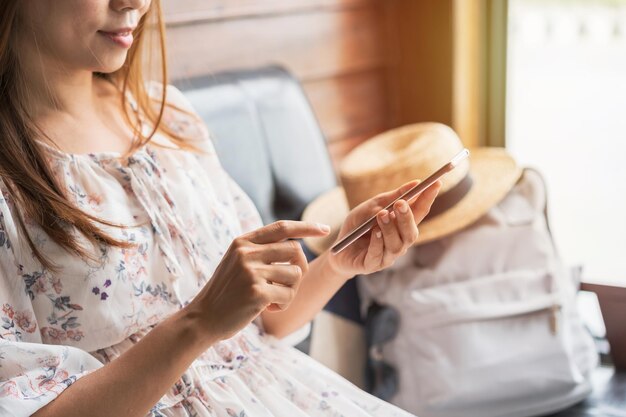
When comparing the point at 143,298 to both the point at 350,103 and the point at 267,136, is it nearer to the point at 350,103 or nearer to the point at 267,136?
the point at 267,136

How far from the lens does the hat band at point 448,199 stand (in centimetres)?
153

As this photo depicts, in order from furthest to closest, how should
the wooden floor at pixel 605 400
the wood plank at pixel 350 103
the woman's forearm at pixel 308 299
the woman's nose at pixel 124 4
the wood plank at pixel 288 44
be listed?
the wood plank at pixel 350 103
the wood plank at pixel 288 44
the wooden floor at pixel 605 400
the woman's forearm at pixel 308 299
the woman's nose at pixel 124 4

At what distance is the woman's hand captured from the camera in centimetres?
96

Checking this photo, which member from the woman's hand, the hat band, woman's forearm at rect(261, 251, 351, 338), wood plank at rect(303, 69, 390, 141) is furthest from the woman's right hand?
wood plank at rect(303, 69, 390, 141)

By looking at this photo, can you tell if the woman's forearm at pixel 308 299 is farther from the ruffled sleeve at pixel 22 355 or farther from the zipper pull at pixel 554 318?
the zipper pull at pixel 554 318

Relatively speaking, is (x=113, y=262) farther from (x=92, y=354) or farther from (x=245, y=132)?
(x=245, y=132)

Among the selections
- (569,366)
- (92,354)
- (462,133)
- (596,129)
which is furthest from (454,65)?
(92,354)

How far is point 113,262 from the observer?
3.10 ft

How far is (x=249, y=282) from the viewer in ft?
2.66

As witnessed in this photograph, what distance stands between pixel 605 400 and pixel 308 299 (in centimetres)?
62

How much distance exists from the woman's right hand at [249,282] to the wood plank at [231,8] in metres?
0.85

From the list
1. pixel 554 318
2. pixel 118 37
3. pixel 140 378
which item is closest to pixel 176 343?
pixel 140 378

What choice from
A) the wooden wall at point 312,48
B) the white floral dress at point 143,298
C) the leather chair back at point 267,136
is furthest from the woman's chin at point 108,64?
the wooden wall at point 312,48

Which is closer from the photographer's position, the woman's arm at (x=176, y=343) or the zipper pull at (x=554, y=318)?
the woman's arm at (x=176, y=343)
